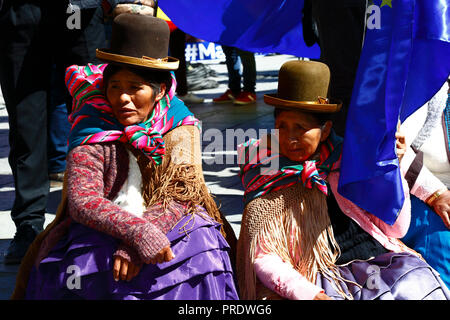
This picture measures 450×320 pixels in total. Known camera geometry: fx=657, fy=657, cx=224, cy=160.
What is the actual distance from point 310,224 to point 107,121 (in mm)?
862

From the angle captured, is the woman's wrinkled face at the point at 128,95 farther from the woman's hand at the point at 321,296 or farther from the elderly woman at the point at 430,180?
the elderly woman at the point at 430,180

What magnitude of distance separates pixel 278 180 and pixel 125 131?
0.60 meters

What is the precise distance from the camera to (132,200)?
250 centimetres

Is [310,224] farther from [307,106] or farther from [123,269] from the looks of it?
[123,269]

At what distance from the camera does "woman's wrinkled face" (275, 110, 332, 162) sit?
2.39 meters

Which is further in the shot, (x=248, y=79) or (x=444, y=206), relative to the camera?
(x=248, y=79)

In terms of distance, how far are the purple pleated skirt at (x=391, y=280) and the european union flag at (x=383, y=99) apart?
0.16 metres

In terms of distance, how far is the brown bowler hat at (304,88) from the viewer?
2354mm

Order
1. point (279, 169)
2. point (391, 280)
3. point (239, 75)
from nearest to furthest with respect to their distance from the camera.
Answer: point (391, 280) < point (279, 169) < point (239, 75)

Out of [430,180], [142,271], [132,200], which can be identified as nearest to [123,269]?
[142,271]
